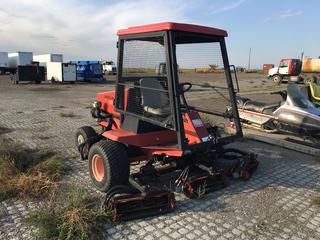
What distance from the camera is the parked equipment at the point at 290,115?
23.2 ft

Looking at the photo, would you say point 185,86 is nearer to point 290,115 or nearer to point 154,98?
point 154,98

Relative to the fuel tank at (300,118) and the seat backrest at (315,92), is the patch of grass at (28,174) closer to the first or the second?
the fuel tank at (300,118)

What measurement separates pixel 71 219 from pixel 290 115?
567cm

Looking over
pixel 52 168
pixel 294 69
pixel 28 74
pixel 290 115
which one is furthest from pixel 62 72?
pixel 52 168

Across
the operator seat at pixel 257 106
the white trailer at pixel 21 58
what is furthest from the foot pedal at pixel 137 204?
the white trailer at pixel 21 58

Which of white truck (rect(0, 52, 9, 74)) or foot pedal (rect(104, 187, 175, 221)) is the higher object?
white truck (rect(0, 52, 9, 74))

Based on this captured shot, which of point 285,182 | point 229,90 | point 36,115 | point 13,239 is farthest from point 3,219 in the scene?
point 36,115

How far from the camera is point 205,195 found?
4395 millimetres

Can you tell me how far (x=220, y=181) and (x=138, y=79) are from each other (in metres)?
1.88

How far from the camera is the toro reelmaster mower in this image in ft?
13.0

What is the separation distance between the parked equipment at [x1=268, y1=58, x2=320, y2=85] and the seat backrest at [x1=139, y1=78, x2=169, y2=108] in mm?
26232

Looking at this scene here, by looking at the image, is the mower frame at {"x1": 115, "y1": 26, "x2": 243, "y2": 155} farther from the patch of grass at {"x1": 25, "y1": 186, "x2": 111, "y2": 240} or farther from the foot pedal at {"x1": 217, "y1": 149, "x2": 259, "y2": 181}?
the patch of grass at {"x1": 25, "y1": 186, "x2": 111, "y2": 240}

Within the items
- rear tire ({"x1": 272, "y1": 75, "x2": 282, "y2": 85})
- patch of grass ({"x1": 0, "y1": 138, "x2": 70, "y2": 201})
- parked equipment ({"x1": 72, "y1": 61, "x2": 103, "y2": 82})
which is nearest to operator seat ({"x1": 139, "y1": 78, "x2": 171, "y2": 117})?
patch of grass ({"x1": 0, "y1": 138, "x2": 70, "y2": 201})

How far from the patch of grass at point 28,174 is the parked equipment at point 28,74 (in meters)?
21.9
